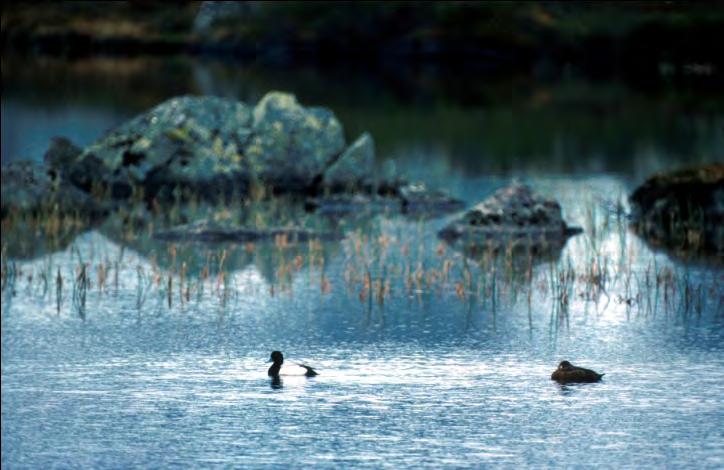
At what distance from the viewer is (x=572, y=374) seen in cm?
1747

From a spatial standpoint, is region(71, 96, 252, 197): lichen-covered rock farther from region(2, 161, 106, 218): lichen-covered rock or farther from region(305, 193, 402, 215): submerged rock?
region(2, 161, 106, 218): lichen-covered rock

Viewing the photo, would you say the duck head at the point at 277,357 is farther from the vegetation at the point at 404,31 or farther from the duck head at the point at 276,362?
the vegetation at the point at 404,31

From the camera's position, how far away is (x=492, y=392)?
1700 cm

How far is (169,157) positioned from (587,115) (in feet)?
81.5

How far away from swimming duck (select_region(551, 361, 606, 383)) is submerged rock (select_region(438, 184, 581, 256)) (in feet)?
29.4

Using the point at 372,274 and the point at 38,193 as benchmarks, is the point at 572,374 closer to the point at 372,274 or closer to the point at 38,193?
the point at 372,274

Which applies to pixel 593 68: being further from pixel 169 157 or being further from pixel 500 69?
pixel 169 157

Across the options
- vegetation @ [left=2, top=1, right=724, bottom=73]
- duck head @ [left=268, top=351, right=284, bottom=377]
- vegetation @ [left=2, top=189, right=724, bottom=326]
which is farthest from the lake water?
vegetation @ [left=2, top=1, right=724, bottom=73]

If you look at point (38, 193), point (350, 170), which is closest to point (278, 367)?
point (38, 193)

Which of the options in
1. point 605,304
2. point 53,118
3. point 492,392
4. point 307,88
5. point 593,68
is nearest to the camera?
point 492,392

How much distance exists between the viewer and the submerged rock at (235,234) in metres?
26.3

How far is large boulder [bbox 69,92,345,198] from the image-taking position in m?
32.6

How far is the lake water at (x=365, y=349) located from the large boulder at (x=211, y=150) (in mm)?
2861

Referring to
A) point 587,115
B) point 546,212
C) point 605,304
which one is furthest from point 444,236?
point 587,115
